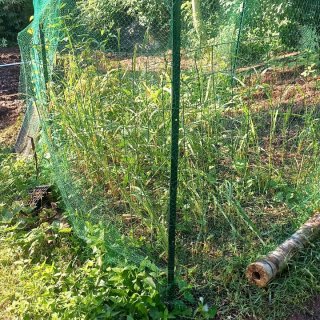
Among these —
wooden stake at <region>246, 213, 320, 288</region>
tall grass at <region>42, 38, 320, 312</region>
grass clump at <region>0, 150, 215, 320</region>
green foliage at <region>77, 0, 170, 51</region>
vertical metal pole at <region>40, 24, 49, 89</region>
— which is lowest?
grass clump at <region>0, 150, 215, 320</region>

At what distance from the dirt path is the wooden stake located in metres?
3.41

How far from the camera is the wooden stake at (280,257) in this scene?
→ 101 inches

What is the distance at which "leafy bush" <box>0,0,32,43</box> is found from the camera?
1130 cm

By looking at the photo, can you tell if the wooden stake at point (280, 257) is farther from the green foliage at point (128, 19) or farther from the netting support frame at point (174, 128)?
the green foliage at point (128, 19)

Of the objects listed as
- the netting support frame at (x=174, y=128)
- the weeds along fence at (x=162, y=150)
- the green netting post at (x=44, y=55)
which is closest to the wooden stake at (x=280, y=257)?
the weeds along fence at (x=162, y=150)

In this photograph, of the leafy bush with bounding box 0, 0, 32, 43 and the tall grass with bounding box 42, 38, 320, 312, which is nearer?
the tall grass with bounding box 42, 38, 320, 312

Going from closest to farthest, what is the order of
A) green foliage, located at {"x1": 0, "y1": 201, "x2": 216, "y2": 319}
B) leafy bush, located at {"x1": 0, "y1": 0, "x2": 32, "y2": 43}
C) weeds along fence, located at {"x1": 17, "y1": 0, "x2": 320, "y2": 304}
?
green foliage, located at {"x1": 0, "y1": 201, "x2": 216, "y2": 319} → weeds along fence, located at {"x1": 17, "y1": 0, "x2": 320, "y2": 304} → leafy bush, located at {"x1": 0, "y1": 0, "x2": 32, "y2": 43}

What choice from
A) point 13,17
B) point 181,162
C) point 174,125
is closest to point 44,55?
point 181,162

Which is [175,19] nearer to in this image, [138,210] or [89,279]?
[138,210]

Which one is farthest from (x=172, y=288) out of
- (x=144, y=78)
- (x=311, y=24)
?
(x=311, y=24)

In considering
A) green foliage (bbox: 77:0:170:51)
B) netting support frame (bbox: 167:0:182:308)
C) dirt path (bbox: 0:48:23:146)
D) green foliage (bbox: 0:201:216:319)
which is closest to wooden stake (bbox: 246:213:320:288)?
green foliage (bbox: 0:201:216:319)

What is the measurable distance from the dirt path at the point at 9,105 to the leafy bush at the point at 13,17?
7.61ft

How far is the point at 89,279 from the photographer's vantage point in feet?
8.99

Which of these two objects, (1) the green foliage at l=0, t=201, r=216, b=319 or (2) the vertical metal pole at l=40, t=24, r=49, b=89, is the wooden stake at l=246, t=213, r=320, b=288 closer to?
(1) the green foliage at l=0, t=201, r=216, b=319
